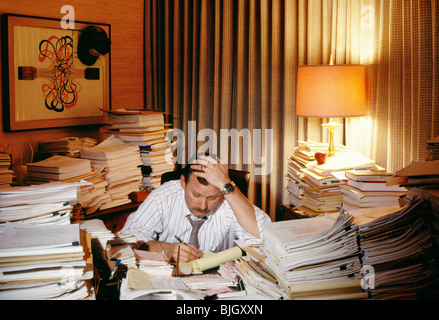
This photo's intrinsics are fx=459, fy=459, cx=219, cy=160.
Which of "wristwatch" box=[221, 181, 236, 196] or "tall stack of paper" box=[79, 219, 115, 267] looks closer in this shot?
"tall stack of paper" box=[79, 219, 115, 267]

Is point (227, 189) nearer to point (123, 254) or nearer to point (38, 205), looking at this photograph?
point (123, 254)

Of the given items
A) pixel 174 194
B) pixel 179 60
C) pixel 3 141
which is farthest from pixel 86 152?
pixel 179 60

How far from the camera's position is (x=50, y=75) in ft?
9.52

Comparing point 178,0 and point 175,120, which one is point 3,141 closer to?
point 175,120

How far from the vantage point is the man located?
197 cm

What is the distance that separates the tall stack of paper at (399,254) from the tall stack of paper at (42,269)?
0.73 meters

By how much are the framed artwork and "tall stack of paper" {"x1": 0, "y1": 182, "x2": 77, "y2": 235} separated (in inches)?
57.3

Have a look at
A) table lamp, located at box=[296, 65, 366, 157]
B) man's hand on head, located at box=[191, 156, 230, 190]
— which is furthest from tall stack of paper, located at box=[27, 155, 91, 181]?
table lamp, located at box=[296, 65, 366, 157]

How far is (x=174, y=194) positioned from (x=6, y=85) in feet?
4.18

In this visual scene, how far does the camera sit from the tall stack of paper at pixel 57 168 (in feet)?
8.20

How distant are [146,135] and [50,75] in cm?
71

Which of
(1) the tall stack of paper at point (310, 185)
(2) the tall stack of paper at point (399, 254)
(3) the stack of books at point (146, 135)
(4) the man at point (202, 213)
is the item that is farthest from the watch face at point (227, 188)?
(3) the stack of books at point (146, 135)

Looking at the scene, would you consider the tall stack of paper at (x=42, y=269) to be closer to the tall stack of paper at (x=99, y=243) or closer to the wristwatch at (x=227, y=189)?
the tall stack of paper at (x=99, y=243)

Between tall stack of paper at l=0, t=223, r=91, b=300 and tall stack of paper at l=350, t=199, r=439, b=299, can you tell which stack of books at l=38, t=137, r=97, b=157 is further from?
tall stack of paper at l=350, t=199, r=439, b=299
